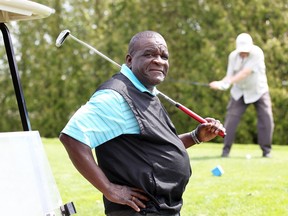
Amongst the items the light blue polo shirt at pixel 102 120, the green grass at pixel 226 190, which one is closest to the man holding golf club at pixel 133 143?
the light blue polo shirt at pixel 102 120

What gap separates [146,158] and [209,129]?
538 mm

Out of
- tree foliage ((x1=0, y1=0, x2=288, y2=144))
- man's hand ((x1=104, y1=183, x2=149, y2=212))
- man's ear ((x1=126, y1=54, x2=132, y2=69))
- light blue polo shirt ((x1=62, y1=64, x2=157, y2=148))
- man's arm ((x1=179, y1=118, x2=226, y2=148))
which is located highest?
man's ear ((x1=126, y1=54, x2=132, y2=69))

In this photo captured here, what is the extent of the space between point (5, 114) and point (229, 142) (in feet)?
37.7

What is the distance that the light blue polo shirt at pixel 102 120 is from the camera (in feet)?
10.1

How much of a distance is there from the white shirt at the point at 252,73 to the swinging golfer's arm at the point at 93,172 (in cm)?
687

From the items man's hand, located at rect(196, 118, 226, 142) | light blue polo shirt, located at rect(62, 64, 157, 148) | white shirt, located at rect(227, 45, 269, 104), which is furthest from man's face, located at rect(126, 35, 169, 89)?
white shirt, located at rect(227, 45, 269, 104)

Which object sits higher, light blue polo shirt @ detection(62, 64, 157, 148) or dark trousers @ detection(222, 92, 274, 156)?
light blue polo shirt @ detection(62, 64, 157, 148)

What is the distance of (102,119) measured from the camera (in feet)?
10.3

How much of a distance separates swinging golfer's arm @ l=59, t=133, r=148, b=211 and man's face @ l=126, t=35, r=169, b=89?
1.55 ft

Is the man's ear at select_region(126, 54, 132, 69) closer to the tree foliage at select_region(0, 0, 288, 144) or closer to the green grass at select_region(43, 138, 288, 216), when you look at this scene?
the green grass at select_region(43, 138, 288, 216)

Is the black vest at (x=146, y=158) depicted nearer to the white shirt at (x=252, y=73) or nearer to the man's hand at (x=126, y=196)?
the man's hand at (x=126, y=196)

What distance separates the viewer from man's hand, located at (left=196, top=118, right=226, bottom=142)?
11.7ft

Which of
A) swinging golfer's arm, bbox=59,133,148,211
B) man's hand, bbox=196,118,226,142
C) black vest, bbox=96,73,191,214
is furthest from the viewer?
man's hand, bbox=196,118,226,142

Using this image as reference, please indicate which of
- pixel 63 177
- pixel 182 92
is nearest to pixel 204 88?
pixel 182 92
